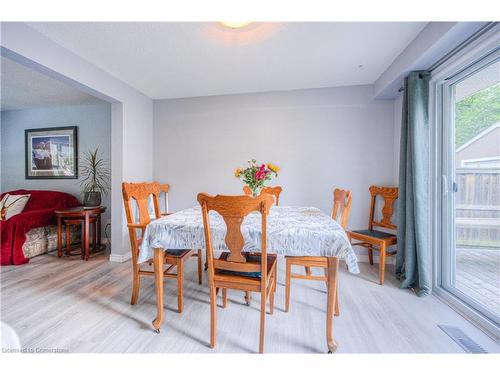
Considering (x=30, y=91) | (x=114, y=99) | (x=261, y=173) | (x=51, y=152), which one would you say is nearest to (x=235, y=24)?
(x=261, y=173)

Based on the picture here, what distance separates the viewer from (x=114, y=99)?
8.79 feet

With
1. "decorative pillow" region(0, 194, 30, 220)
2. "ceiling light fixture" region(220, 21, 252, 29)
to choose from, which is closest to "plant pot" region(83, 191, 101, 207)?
"decorative pillow" region(0, 194, 30, 220)

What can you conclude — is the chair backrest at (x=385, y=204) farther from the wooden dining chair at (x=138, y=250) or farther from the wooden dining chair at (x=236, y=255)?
the wooden dining chair at (x=138, y=250)

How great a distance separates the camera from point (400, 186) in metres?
2.31

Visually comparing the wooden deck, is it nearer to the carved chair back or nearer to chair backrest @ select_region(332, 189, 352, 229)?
chair backrest @ select_region(332, 189, 352, 229)

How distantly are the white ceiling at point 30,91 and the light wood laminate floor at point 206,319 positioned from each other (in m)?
2.38

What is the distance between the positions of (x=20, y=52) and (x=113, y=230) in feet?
6.74

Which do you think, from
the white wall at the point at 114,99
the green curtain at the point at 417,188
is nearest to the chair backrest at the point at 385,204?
the green curtain at the point at 417,188

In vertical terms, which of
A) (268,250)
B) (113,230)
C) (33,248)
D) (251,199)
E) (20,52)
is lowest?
(33,248)

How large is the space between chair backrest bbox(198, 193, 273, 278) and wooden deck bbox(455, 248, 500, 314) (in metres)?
2.03

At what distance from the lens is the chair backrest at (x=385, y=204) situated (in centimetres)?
261

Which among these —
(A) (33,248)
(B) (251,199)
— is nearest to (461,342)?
(B) (251,199)

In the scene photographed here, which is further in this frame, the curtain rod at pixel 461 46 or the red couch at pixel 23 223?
the red couch at pixel 23 223
